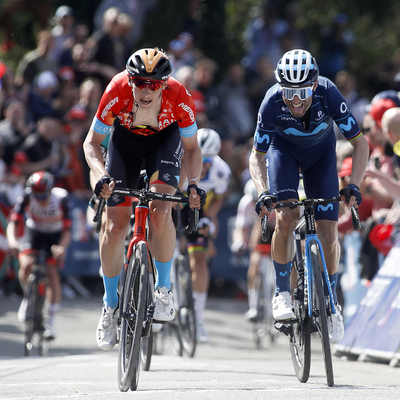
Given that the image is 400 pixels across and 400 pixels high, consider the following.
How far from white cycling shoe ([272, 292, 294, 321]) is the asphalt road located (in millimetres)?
526

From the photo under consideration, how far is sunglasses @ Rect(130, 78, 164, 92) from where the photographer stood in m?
5.86

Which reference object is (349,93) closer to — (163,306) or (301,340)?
(301,340)

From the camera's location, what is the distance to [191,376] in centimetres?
643

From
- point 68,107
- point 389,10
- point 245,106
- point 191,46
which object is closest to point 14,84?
point 68,107

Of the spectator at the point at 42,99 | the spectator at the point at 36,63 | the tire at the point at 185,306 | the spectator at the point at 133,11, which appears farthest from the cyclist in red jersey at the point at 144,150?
the spectator at the point at 133,11

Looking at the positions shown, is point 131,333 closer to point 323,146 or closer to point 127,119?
point 127,119

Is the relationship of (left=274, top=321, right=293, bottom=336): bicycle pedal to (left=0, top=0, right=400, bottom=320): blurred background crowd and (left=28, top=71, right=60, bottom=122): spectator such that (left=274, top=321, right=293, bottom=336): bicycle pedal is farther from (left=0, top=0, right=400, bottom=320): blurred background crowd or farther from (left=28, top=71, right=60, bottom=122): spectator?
(left=28, top=71, right=60, bottom=122): spectator

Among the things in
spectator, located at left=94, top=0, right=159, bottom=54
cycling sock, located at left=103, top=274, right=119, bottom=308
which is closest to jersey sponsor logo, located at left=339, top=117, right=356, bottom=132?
cycling sock, located at left=103, top=274, right=119, bottom=308

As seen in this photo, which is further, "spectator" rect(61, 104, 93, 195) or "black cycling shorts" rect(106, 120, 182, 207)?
"spectator" rect(61, 104, 93, 195)

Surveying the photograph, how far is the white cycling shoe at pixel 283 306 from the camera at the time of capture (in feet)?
19.9

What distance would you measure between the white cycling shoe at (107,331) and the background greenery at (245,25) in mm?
9981

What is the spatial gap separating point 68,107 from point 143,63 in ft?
25.9

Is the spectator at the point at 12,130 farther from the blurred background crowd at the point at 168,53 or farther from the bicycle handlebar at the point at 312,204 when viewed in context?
the bicycle handlebar at the point at 312,204

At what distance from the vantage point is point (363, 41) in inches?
741
